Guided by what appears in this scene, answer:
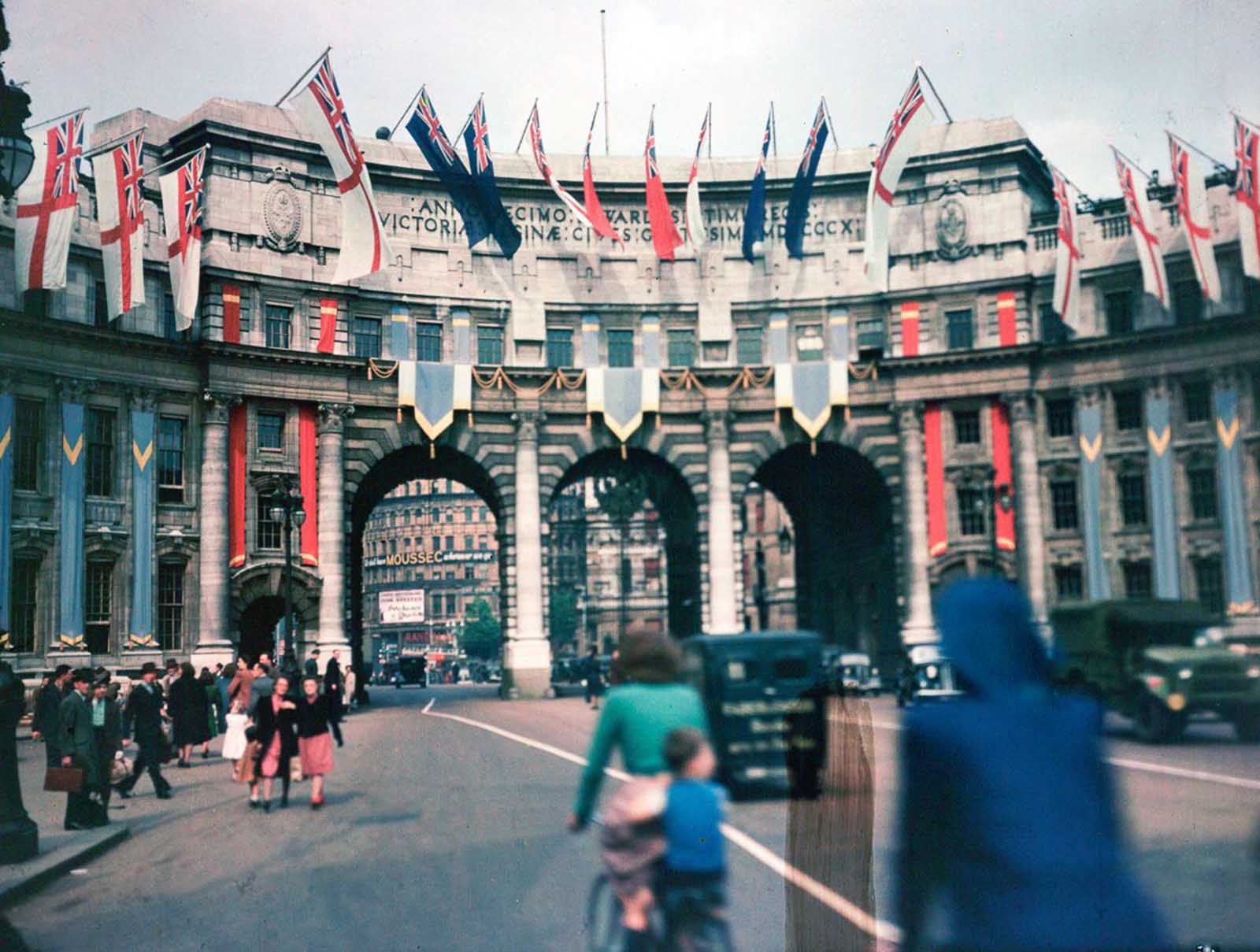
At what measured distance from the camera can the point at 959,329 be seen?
543 centimetres

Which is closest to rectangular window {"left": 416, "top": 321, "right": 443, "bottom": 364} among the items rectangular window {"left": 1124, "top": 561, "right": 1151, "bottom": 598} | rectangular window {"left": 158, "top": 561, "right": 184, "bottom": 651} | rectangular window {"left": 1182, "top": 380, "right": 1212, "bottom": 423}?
rectangular window {"left": 158, "top": 561, "right": 184, "bottom": 651}

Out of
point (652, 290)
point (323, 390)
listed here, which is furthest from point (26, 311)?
point (323, 390)

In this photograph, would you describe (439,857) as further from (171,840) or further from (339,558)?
(339,558)

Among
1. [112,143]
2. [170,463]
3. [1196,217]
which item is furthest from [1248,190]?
[170,463]

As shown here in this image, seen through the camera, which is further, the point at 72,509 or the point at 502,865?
the point at 72,509

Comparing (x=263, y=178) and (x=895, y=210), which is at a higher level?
(x=263, y=178)

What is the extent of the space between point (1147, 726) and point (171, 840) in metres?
8.15

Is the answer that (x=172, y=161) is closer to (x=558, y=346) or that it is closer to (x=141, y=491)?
(x=141, y=491)

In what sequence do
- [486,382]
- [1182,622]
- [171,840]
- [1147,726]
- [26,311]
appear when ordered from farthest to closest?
[486,382] → [171,840] → [26,311] → [1182,622] → [1147,726]

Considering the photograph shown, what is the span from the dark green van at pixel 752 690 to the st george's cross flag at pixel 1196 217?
90.2 inches

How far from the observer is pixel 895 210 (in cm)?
696

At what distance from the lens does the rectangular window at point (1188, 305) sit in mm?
4742

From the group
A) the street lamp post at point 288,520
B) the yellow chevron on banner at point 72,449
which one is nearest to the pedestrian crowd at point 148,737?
the yellow chevron on banner at point 72,449

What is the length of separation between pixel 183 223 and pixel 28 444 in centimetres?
270
